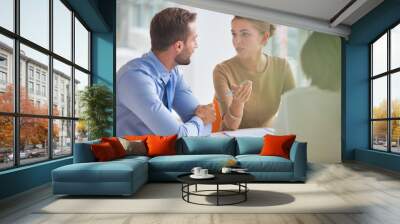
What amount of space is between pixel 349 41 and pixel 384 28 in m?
0.99

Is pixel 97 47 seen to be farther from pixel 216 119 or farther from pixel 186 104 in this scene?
pixel 216 119

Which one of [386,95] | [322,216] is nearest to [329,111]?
[386,95]

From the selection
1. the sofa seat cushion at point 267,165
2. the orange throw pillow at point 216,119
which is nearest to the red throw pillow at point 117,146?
the sofa seat cushion at point 267,165

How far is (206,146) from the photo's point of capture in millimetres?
7016

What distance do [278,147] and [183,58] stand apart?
12.3 ft

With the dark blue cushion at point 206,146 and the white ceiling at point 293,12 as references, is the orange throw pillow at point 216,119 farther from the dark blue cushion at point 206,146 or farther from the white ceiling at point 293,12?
the white ceiling at point 293,12

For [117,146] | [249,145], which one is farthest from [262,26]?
[117,146]

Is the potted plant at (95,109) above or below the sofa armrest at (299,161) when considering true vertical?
above

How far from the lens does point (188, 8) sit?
923 cm

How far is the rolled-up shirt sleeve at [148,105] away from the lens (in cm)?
884

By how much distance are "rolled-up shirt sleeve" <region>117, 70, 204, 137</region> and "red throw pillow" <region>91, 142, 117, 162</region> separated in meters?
2.89

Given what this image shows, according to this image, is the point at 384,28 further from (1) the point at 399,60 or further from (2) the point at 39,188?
(2) the point at 39,188

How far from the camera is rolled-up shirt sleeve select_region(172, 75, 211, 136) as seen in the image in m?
9.07

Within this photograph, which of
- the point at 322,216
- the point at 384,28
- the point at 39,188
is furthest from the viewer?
the point at 384,28
